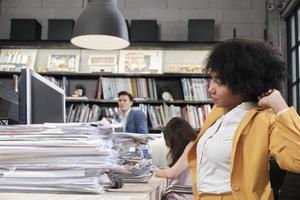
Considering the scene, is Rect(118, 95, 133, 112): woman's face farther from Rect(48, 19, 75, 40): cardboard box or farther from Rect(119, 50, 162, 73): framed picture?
Rect(48, 19, 75, 40): cardboard box

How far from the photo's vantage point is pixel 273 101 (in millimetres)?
1278

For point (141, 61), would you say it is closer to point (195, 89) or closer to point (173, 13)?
point (195, 89)

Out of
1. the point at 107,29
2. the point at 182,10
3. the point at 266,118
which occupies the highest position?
the point at 182,10

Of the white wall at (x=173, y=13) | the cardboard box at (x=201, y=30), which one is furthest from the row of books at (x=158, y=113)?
the white wall at (x=173, y=13)

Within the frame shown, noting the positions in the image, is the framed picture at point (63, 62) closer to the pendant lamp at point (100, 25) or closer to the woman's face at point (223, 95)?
the pendant lamp at point (100, 25)

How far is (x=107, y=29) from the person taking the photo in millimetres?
3377

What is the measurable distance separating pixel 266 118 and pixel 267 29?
4.14 meters

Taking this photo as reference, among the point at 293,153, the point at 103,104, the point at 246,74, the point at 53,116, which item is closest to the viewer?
the point at 293,153

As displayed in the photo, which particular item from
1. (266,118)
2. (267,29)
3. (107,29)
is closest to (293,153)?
(266,118)

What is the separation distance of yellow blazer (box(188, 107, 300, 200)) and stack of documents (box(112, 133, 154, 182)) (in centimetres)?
28

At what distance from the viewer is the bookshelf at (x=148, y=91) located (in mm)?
4816

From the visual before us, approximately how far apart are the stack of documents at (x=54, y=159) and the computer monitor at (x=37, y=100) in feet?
1.08

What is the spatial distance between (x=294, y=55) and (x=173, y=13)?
1.58m

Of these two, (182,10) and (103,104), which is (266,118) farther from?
(182,10)
